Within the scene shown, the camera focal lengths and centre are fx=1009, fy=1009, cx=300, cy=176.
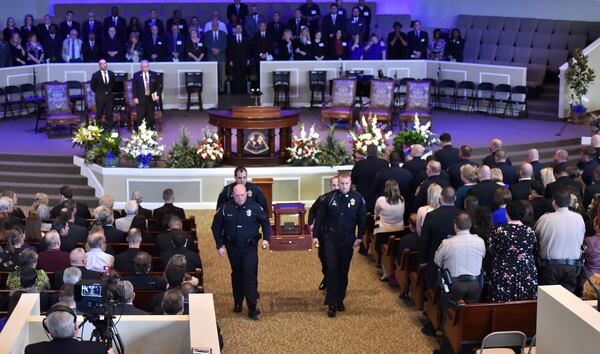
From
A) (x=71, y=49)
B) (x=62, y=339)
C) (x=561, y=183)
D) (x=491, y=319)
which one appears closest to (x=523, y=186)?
(x=561, y=183)

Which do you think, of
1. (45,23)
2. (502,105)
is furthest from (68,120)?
(502,105)

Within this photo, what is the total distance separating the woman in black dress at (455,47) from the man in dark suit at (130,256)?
559 inches

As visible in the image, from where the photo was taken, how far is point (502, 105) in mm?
21734

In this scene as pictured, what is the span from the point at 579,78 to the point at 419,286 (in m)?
10.1

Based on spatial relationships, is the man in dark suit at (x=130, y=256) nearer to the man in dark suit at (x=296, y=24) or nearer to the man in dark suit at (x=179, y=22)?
the man in dark suit at (x=179, y=22)

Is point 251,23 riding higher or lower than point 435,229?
higher

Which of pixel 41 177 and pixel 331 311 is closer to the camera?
pixel 331 311

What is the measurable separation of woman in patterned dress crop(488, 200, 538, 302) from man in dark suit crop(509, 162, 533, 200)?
97.6 inches

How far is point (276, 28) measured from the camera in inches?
913

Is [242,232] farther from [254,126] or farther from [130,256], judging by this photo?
[254,126]

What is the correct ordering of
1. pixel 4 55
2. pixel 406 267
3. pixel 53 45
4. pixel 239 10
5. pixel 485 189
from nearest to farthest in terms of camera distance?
pixel 406 267
pixel 485 189
pixel 4 55
pixel 53 45
pixel 239 10

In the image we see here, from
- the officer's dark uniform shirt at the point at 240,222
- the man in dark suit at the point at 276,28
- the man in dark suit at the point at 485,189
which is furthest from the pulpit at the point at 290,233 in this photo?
the man in dark suit at the point at 276,28

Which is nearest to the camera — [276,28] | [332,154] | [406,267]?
[406,267]

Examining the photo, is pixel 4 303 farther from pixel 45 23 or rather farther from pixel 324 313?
pixel 45 23
